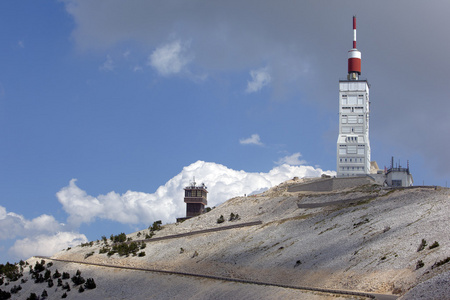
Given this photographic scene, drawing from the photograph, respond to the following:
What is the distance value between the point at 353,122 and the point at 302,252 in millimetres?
82378

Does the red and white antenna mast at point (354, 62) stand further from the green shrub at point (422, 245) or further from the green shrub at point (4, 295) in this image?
the green shrub at point (422, 245)

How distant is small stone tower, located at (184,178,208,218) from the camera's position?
12369 centimetres

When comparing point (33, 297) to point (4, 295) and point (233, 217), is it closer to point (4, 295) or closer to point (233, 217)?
point (4, 295)

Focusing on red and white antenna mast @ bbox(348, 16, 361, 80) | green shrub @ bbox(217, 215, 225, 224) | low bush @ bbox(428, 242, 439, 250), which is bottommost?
low bush @ bbox(428, 242, 439, 250)

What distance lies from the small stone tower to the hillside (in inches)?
890

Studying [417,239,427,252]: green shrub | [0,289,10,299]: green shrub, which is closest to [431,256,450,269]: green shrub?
[417,239,427,252]: green shrub

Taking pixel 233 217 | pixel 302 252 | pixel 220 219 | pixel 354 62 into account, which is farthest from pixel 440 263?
pixel 354 62

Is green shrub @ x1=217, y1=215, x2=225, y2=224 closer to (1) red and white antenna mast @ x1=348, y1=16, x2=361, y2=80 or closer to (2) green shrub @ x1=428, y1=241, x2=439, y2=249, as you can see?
(2) green shrub @ x1=428, y1=241, x2=439, y2=249

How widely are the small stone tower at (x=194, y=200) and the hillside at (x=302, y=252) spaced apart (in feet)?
74.1

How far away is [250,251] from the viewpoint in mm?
71375

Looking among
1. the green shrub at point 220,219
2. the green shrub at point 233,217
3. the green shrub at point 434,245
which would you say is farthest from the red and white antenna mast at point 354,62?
the green shrub at point 434,245

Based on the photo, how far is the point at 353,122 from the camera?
461 feet

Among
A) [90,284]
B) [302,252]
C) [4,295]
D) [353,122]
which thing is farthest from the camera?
[353,122]

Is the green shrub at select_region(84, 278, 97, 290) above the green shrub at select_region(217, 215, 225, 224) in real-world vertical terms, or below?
below
